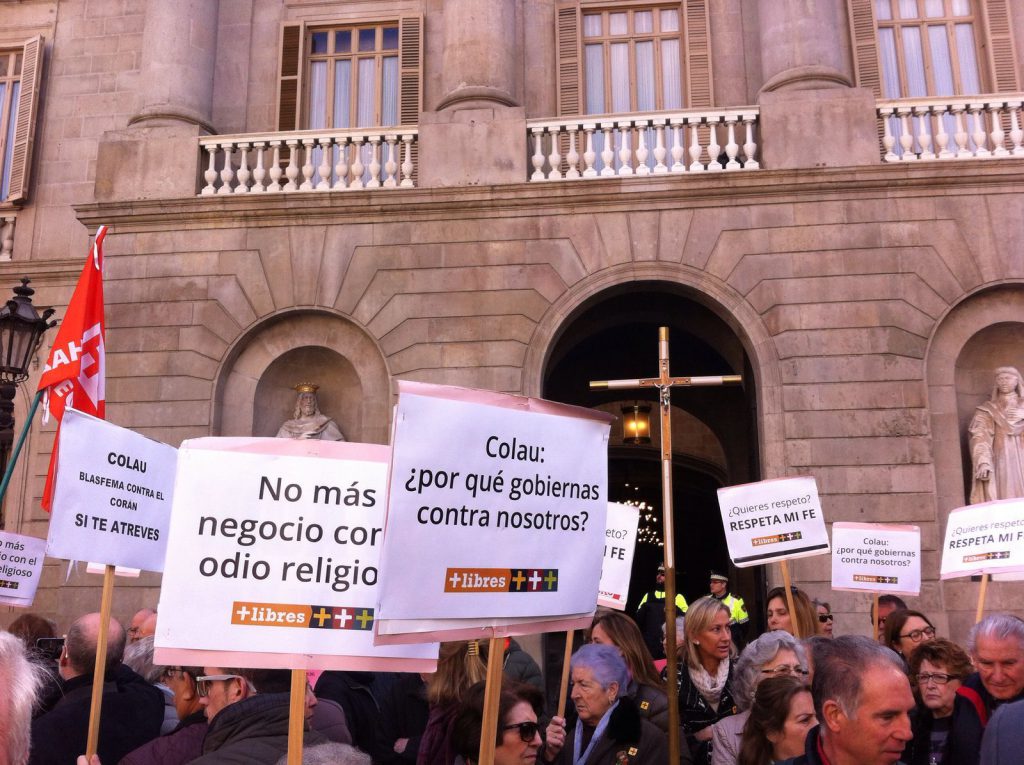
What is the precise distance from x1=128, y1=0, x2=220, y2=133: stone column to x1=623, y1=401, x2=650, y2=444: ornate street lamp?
8.53 metres

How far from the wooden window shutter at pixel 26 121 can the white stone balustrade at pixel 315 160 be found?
11.7 feet

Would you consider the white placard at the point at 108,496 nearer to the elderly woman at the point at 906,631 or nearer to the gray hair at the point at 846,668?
the gray hair at the point at 846,668

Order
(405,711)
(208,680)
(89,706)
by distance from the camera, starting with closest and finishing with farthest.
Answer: (208,680), (89,706), (405,711)

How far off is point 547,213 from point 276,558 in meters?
10.4

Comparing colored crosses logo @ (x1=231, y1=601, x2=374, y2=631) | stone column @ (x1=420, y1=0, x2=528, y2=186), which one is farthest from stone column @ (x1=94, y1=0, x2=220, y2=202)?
colored crosses logo @ (x1=231, y1=601, x2=374, y2=631)

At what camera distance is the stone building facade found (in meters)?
13.4

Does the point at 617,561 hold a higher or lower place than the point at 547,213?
lower

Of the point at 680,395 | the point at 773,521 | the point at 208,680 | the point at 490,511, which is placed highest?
the point at 680,395

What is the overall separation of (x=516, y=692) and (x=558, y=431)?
4.14 ft

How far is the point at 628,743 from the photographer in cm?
524

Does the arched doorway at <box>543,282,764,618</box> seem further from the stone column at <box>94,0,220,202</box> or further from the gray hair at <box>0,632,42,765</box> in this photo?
the gray hair at <box>0,632,42,765</box>

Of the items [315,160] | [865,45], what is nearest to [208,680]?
[315,160]

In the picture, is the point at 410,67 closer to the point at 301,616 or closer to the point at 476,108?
the point at 476,108

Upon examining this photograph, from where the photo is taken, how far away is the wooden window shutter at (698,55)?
51.8 ft
